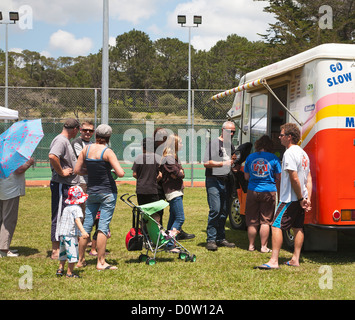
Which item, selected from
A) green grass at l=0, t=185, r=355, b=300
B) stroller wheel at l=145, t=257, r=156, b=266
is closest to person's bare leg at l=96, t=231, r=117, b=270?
green grass at l=0, t=185, r=355, b=300

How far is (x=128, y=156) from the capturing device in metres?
19.0

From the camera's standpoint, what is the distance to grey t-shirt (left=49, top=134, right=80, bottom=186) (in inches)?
261

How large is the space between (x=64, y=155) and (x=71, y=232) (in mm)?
1358

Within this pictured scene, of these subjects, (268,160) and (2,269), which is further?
(268,160)

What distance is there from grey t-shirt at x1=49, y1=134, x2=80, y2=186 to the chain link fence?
973cm

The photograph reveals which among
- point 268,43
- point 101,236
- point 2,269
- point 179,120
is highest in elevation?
point 268,43

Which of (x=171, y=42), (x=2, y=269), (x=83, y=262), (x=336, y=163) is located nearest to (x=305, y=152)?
(x=336, y=163)

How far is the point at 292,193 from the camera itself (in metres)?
6.24

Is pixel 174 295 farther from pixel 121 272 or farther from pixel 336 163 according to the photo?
pixel 336 163

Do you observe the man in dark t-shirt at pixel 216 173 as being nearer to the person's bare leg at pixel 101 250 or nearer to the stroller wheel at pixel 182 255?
the stroller wheel at pixel 182 255

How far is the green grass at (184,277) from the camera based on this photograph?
5129 millimetres

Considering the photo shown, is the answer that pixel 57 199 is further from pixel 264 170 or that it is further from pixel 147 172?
pixel 264 170

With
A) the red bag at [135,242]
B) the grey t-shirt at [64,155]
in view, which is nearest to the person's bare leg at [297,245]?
the red bag at [135,242]

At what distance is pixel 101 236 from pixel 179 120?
16.1m
